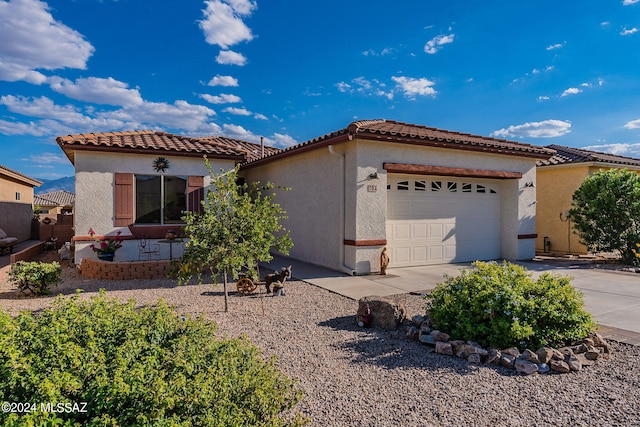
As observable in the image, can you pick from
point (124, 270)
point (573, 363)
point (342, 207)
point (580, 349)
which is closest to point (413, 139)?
point (342, 207)

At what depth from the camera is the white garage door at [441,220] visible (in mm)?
10039

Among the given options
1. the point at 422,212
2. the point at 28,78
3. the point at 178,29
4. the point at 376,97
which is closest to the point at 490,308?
the point at 422,212

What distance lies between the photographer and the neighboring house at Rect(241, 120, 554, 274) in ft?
29.7

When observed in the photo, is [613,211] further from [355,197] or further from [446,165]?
[355,197]

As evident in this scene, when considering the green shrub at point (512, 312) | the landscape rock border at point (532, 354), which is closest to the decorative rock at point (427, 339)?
the landscape rock border at point (532, 354)

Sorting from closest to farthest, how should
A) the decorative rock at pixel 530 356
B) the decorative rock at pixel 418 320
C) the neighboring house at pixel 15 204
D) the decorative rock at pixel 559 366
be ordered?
1. the decorative rock at pixel 559 366
2. the decorative rock at pixel 530 356
3. the decorative rock at pixel 418 320
4. the neighboring house at pixel 15 204

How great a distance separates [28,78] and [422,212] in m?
17.5

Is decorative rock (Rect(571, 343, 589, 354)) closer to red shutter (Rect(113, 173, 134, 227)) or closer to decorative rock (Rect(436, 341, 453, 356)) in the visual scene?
decorative rock (Rect(436, 341, 453, 356))

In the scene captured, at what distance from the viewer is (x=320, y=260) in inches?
412

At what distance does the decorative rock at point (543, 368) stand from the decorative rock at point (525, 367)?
43mm

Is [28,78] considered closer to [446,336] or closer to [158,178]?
[158,178]

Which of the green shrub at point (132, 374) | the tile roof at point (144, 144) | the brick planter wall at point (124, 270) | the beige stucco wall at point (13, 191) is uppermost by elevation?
the tile roof at point (144, 144)

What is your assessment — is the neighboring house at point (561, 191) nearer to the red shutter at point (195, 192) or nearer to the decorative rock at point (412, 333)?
the decorative rock at point (412, 333)

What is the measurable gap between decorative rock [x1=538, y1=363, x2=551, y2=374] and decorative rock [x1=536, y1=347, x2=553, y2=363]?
2.0 inches
